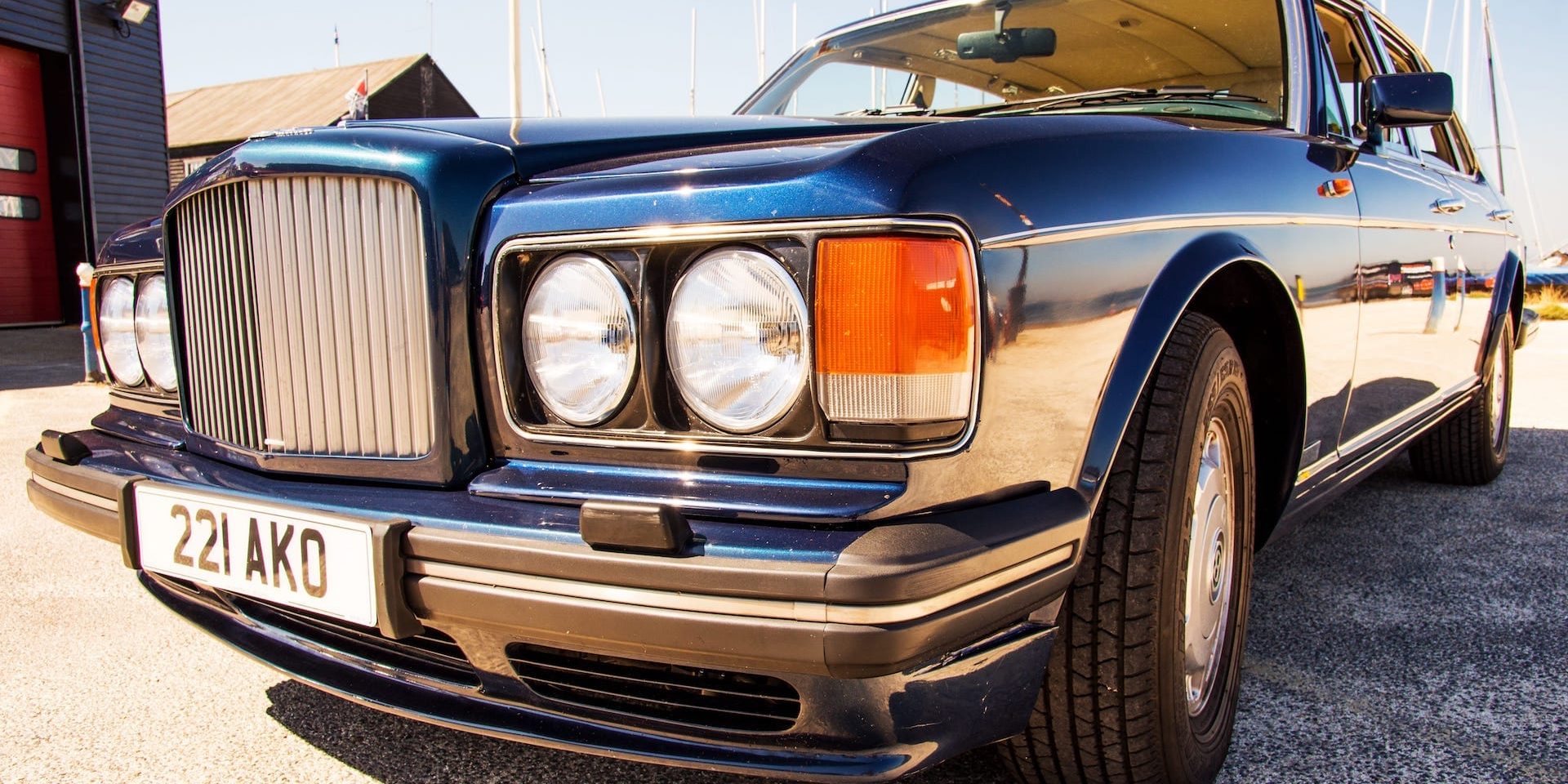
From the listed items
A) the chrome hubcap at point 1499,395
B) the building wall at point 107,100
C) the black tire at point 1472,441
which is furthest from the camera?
the building wall at point 107,100

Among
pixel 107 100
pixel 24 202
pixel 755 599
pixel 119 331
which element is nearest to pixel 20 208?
pixel 24 202

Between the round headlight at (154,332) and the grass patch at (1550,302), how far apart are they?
12256 mm

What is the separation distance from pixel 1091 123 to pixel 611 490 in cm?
86

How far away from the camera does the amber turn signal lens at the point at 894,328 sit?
1173 mm

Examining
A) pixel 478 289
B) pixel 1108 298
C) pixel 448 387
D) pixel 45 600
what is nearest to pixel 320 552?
pixel 448 387

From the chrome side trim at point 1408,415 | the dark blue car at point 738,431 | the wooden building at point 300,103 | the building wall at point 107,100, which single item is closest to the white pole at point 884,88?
the dark blue car at point 738,431

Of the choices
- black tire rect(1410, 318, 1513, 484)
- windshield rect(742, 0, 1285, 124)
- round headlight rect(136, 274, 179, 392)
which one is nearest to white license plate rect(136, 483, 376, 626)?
round headlight rect(136, 274, 179, 392)

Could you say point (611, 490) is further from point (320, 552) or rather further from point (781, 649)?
point (320, 552)

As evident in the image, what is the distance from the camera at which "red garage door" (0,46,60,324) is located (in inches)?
395

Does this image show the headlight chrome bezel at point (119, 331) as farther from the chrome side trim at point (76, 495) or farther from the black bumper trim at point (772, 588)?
the black bumper trim at point (772, 588)

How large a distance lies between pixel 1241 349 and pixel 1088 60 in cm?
87

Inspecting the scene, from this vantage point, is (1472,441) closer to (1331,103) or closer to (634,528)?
(1331,103)

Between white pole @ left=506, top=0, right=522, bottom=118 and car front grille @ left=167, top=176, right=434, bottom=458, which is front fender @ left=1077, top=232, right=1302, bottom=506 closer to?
car front grille @ left=167, top=176, right=434, bottom=458

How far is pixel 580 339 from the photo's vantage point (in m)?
1.33
